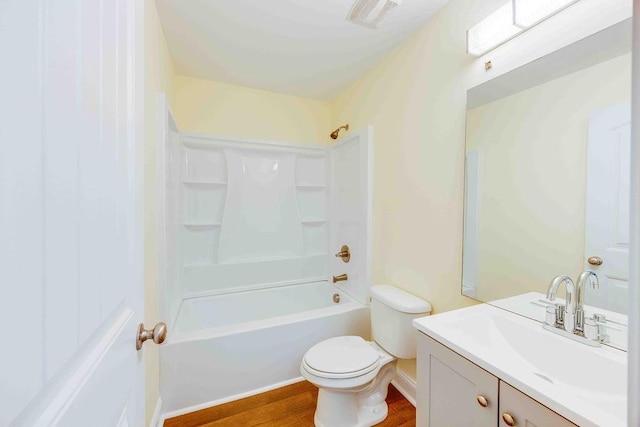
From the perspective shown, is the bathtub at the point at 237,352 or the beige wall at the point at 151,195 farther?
the bathtub at the point at 237,352

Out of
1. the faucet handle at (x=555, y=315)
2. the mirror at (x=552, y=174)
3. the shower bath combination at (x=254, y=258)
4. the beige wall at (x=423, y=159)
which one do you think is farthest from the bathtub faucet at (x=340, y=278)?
the faucet handle at (x=555, y=315)

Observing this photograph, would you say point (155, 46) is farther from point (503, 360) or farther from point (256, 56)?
point (503, 360)

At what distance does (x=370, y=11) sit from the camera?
1445mm

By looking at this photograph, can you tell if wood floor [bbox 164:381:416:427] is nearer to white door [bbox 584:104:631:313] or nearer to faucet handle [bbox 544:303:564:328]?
faucet handle [bbox 544:303:564:328]

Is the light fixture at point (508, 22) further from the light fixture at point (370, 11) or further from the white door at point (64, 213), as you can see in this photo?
the white door at point (64, 213)

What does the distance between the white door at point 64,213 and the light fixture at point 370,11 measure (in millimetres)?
1228

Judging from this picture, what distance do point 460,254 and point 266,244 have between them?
73.6 inches

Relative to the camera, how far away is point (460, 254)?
4.62ft

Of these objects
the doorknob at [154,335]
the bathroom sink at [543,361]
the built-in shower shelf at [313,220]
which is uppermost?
the built-in shower shelf at [313,220]

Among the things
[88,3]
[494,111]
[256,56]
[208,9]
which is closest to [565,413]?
[494,111]

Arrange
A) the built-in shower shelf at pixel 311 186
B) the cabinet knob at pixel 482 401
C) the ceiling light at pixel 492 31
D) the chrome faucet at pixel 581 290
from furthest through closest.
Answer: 1. the built-in shower shelf at pixel 311 186
2. the ceiling light at pixel 492 31
3. the chrome faucet at pixel 581 290
4. the cabinet knob at pixel 482 401

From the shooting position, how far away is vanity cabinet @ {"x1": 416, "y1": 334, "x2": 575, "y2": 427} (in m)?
0.72

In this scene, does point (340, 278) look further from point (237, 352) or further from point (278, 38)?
point (278, 38)

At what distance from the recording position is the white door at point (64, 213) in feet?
0.90
